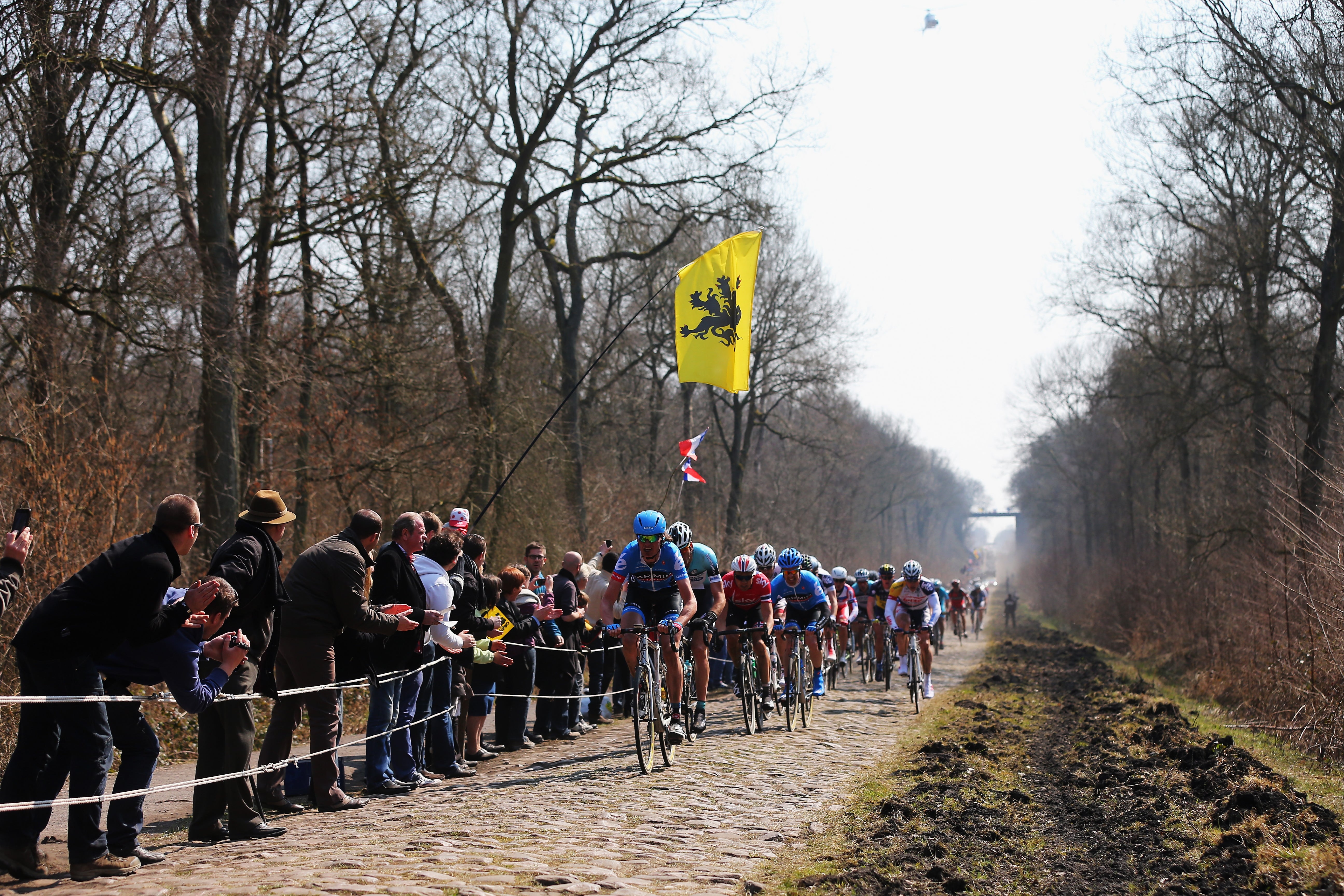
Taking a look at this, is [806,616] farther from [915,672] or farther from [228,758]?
[228,758]

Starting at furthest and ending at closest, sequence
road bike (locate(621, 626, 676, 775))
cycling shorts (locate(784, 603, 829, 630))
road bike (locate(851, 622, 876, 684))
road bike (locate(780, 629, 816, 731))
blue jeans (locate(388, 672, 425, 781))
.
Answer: road bike (locate(851, 622, 876, 684)) < cycling shorts (locate(784, 603, 829, 630)) < road bike (locate(780, 629, 816, 731)) < road bike (locate(621, 626, 676, 775)) < blue jeans (locate(388, 672, 425, 781))

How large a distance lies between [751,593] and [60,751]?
29.6ft

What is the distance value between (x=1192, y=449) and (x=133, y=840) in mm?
47160

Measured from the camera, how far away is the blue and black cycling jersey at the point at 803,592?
15906 mm

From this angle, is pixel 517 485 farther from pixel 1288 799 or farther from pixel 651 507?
pixel 1288 799

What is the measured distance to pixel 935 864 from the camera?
7.10 meters

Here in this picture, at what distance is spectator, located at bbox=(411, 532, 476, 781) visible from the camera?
31.8 feet

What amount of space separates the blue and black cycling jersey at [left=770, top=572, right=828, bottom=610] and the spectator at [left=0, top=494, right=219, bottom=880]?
1061 cm

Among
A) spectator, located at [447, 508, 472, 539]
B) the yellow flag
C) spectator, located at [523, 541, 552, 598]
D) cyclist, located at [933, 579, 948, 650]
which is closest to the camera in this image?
spectator, located at [447, 508, 472, 539]

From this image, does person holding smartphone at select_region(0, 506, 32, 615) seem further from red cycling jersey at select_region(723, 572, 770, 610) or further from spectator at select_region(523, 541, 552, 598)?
red cycling jersey at select_region(723, 572, 770, 610)

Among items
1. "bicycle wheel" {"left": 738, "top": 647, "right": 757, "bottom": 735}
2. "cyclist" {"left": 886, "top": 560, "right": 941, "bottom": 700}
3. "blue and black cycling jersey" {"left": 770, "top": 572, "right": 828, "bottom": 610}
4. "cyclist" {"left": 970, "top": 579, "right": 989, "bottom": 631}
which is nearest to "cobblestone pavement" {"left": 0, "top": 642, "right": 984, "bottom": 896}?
"bicycle wheel" {"left": 738, "top": 647, "right": 757, "bottom": 735}

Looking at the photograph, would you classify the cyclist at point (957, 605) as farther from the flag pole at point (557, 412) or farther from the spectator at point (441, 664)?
the spectator at point (441, 664)

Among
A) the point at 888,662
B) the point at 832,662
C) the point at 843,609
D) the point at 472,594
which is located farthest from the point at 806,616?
the point at 472,594

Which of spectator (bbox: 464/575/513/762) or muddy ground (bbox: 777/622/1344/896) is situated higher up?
spectator (bbox: 464/575/513/762)
